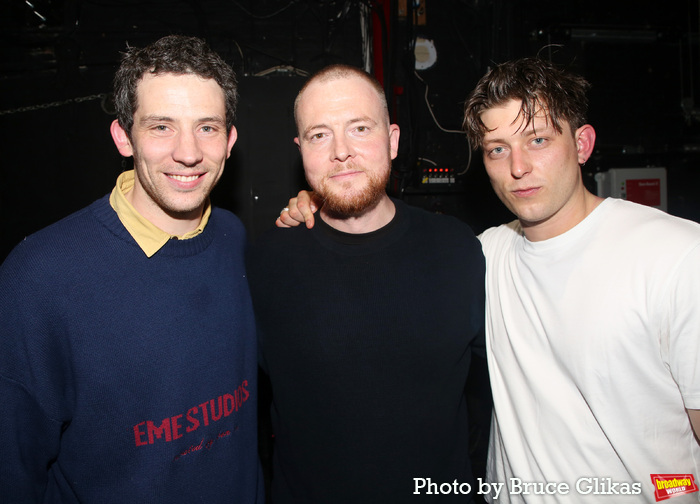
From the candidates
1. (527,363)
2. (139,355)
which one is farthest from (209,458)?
(527,363)

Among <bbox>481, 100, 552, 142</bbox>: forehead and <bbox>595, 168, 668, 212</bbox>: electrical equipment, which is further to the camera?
<bbox>595, 168, 668, 212</bbox>: electrical equipment

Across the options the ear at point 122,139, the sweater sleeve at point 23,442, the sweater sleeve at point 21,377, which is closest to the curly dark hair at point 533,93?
the ear at point 122,139

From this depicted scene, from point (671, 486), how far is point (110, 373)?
1.83m

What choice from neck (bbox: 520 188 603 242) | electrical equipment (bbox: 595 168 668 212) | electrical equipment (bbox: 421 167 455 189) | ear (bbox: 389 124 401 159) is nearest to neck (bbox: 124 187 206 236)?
ear (bbox: 389 124 401 159)

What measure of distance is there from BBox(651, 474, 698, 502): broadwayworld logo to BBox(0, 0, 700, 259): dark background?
239 cm

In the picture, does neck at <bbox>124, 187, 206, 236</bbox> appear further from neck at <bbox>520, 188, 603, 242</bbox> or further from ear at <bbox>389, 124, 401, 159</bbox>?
neck at <bbox>520, 188, 603, 242</bbox>

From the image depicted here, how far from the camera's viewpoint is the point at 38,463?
1.21 meters

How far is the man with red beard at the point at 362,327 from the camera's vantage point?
1.41 meters

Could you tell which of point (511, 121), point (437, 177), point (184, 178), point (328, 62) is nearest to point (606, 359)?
point (511, 121)

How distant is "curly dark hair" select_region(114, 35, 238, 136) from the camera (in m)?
1.36

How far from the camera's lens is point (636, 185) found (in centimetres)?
336

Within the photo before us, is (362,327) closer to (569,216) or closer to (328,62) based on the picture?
(569,216)

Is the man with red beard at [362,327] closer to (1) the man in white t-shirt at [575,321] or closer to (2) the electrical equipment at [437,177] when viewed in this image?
(1) the man in white t-shirt at [575,321]

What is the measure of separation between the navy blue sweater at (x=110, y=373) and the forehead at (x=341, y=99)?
75cm
